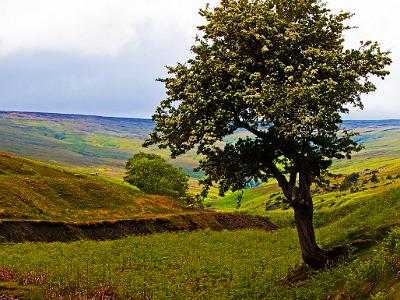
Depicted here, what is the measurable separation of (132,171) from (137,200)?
5635 cm

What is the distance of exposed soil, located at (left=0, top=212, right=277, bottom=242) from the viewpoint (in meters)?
61.5

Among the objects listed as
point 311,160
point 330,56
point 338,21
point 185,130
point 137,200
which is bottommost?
point 137,200

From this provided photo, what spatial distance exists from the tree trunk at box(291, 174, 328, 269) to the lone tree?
62 mm

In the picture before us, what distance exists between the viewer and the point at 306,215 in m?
26.7

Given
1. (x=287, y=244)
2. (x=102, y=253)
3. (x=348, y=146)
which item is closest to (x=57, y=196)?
(x=102, y=253)

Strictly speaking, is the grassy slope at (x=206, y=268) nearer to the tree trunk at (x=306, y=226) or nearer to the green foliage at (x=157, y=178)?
the tree trunk at (x=306, y=226)

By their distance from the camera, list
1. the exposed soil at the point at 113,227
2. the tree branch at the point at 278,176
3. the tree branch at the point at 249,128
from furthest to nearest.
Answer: the exposed soil at the point at 113,227
the tree branch at the point at 278,176
the tree branch at the point at 249,128

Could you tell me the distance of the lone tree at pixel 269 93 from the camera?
23.4 meters

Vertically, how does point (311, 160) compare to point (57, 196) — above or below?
above

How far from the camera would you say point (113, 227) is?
73500 millimetres

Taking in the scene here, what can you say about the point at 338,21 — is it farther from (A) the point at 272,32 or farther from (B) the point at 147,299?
(B) the point at 147,299

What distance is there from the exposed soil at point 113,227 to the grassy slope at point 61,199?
4.81 m

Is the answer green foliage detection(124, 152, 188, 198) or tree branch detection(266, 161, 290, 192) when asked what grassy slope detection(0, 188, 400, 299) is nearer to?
tree branch detection(266, 161, 290, 192)

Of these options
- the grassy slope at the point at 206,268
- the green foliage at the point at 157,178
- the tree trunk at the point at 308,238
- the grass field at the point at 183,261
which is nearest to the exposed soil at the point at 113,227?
the grass field at the point at 183,261
